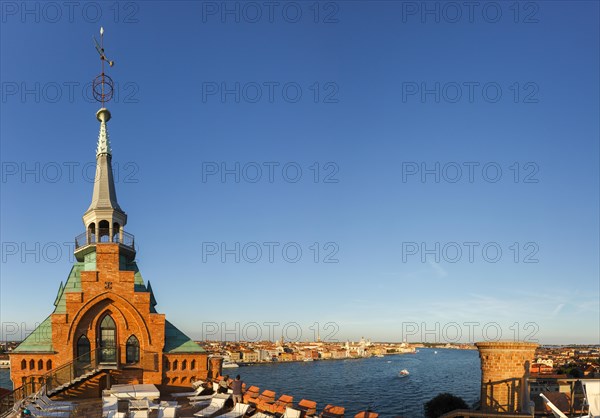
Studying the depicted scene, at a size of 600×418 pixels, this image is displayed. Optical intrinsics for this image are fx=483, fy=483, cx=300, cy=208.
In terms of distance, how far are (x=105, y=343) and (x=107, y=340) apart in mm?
204

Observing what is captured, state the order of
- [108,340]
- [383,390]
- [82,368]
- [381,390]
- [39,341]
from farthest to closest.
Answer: [381,390]
[383,390]
[108,340]
[39,341]
[82,368]

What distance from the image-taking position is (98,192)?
34.1 m

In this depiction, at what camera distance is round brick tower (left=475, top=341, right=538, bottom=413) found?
14562 mm

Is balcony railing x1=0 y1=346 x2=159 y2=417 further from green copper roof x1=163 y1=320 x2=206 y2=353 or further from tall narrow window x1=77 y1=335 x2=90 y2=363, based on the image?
green copper roof x1=163 y1=320 x2=206 y2=353

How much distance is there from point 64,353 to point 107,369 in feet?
8.46

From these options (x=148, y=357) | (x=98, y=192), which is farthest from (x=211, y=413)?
(x=98, y=192)

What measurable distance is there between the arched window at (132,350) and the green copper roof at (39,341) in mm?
4109

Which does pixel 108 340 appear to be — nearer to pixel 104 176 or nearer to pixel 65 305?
pixel 65 305

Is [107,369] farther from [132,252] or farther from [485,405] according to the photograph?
[485,405]

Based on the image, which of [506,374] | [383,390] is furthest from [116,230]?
[383,390]

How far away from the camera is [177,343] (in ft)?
100

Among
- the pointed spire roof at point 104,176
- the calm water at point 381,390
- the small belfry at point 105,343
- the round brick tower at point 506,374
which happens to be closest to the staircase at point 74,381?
the small belfry at point 105,343

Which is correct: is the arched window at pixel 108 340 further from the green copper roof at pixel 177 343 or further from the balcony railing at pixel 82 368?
the green copper roof at pixel 177 343

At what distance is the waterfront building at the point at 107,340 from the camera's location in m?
27.5
